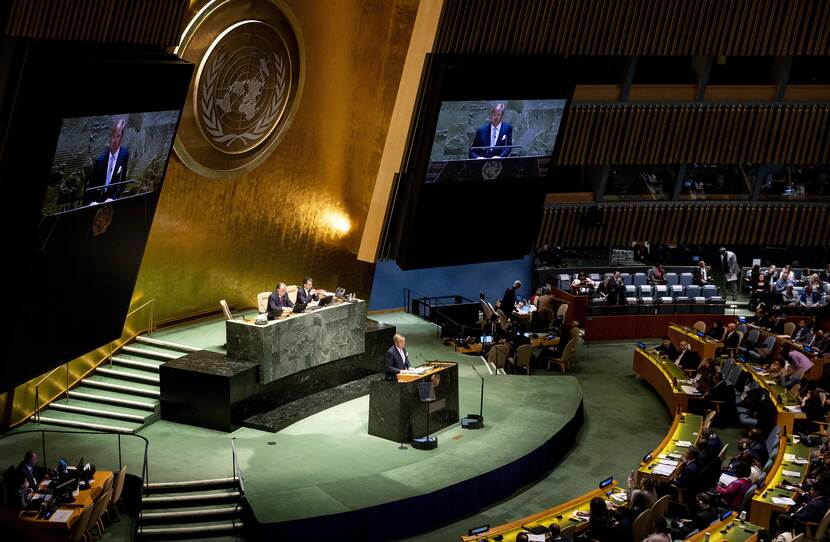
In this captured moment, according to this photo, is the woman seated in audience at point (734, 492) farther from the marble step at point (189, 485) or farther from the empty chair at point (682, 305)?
the empty chair at point (682, 305)

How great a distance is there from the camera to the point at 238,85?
16391 mm

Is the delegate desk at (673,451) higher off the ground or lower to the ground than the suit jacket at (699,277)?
lower

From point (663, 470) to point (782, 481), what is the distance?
142 cm

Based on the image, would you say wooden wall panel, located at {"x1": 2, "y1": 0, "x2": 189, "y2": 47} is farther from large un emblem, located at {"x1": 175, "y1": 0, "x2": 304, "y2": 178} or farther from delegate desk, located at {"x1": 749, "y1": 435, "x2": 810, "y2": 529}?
delegate desk, located at {"x1": 749, "y1": 435, "x2": 810, "y2": 529}

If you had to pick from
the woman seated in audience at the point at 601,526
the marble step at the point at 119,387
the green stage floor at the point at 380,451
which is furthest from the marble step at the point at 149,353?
the woman seated in audience at the point at 601,526

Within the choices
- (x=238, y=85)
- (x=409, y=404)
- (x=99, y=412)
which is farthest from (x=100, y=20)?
(x=409, y=404)

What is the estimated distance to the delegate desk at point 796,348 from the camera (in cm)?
1808

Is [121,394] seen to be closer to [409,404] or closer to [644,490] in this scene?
[409,404]

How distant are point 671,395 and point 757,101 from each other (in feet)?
27.1

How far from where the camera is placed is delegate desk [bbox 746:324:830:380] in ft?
59.3

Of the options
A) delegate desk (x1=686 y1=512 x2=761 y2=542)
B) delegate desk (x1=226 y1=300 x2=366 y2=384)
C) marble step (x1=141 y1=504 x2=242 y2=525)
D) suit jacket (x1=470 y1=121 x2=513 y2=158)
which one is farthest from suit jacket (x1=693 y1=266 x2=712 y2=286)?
marble step (x1=141 y1=504 x2=242 y2=525)

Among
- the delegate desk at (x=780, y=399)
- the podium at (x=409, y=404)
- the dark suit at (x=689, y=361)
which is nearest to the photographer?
the podium at (x=409, y=404)

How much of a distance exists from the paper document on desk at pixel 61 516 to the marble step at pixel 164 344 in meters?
4.87

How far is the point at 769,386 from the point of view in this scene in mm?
16719
